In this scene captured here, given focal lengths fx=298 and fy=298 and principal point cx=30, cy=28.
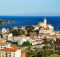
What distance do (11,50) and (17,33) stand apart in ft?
52.5

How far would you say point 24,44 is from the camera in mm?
23906

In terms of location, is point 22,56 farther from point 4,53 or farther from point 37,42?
point 37,42

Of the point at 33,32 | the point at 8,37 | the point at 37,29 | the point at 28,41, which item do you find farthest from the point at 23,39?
the point at 37,29

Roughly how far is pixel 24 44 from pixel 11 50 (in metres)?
9.46

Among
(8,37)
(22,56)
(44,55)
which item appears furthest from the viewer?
(8,37)

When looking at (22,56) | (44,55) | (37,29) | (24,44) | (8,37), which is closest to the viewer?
(44,55)

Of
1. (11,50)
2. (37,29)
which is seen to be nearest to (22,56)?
(11,50)

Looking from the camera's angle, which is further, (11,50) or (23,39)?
(23,39)

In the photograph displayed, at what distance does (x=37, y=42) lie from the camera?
24359 millimetres

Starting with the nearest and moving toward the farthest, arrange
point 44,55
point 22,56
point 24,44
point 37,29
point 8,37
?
point 44,55 < point 22,56 < point 24,44 < point 8,37 < point 37,29

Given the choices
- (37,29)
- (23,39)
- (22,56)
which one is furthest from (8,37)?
(22,56)

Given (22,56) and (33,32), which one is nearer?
(22,56)

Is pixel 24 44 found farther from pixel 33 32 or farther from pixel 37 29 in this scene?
pixel 37 29

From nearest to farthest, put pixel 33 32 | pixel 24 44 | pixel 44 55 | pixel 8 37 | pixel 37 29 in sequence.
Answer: pixel 44 55, pixel 24 44, pixel 8 37, pixel 33 32, pixel 37 29
